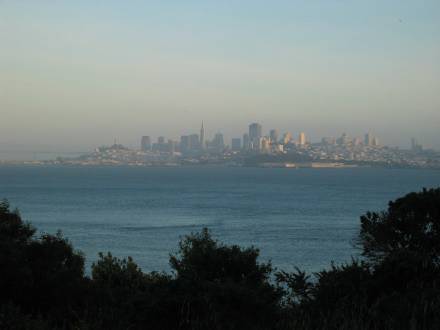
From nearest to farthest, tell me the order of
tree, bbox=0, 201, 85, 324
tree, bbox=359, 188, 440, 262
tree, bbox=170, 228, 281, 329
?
tree, bbox=170, 228, 281, 329 < tree, bbox=0, 201, 85, 324 < tree, bbox=359, 188, 440, 262

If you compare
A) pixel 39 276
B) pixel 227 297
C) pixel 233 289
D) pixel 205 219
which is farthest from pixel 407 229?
pixel 205 219

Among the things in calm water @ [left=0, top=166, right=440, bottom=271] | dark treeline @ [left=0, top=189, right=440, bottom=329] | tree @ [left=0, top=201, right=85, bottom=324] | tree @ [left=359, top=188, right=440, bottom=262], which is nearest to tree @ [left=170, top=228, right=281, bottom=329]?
dark treeline @ [left=0, top=189, right=440, bottom=329]

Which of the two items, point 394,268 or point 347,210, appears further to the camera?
point 347,210

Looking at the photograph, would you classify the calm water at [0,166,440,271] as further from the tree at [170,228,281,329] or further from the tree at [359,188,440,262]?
the tree at [170,228,281,329]

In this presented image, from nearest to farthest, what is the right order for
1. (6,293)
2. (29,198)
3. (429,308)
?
(429,308) → (6,293) → (29,198)

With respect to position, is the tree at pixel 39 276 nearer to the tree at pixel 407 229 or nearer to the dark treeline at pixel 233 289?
the dark treeline at pixel 233 289

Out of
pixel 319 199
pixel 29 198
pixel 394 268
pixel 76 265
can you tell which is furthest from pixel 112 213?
pixel 394 268

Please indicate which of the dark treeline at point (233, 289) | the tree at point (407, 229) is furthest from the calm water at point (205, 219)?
the dark treeline at point (233, 289)

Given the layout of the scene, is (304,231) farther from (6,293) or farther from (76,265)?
(6,293)
